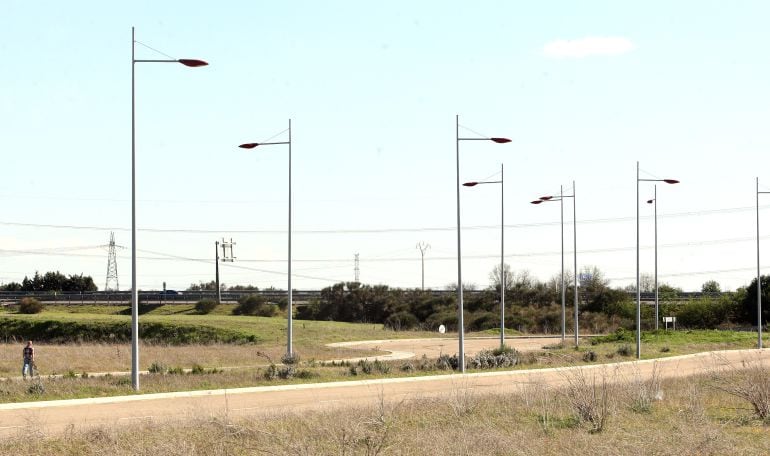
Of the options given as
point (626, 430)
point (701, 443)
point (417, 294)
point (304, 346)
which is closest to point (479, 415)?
point (626, 430)

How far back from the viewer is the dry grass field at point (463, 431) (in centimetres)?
1500

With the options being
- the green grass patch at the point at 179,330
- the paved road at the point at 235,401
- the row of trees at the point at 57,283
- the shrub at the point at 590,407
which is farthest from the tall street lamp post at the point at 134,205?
the row of trees at the point at 57,283

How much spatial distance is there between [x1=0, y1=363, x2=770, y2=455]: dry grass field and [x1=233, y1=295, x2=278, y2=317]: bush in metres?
72.7

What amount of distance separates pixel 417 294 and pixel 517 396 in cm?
8795

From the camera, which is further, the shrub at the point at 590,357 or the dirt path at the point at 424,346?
the dirt path at the point at 424,346

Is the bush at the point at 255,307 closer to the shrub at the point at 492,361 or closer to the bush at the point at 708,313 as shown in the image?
the bush at the point at 708,313

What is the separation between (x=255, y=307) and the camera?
310 ft

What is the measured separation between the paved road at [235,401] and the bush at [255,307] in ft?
202

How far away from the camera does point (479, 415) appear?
19438 millimetres

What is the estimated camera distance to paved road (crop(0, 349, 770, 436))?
1933cm

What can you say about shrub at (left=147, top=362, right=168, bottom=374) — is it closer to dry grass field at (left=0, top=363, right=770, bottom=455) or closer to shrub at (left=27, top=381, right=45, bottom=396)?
shrub at (left=27, top=381, right=45, bottom=396)

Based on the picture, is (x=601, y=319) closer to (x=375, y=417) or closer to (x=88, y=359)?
(x=88, y=359)

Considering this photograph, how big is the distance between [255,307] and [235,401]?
71.2 meters

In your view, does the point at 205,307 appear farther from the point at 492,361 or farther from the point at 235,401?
the point at 235,401
